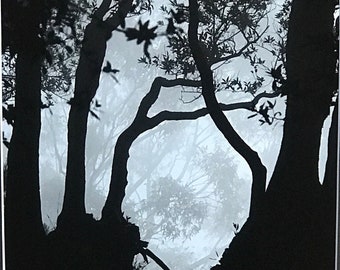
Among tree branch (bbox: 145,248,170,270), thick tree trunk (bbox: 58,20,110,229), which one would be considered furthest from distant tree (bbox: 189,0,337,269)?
thick tree trunk (bbox: 58,20,110,229)

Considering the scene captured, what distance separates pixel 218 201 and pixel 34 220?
0.42 m

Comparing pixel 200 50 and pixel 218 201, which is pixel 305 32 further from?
pixel 218 201

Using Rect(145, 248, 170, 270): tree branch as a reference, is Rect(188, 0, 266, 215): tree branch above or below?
above

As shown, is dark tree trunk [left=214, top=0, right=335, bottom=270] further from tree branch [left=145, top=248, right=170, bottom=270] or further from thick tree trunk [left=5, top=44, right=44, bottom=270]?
thick tree trunk [left=5, top=44, right=44, bottom=270]

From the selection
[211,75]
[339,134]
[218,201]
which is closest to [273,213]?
[218,201]

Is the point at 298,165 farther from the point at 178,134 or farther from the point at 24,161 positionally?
the point at 24,161

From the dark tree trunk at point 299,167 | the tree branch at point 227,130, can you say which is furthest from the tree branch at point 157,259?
the tree branch at point 227,130

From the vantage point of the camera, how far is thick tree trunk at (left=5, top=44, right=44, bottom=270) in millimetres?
1699

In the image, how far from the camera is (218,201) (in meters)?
1.70

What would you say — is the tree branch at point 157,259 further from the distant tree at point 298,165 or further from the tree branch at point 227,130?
the tree branch at point 227,130

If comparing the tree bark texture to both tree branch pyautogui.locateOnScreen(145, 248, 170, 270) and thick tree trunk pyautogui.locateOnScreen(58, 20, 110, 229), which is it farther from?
tree branch pyautogui.locateOnScreen(145, 248, 170, 270)

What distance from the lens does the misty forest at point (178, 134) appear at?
5.55 feet

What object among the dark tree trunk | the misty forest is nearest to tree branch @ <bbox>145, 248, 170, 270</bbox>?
the misty forest

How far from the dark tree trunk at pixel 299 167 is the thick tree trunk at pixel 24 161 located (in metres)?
0.46
